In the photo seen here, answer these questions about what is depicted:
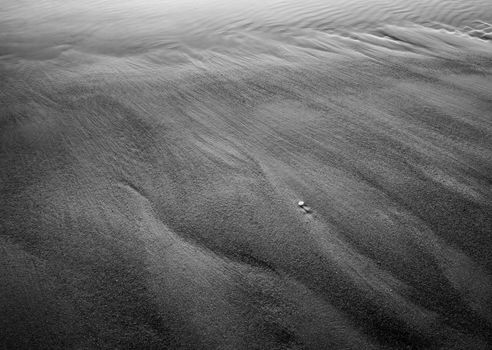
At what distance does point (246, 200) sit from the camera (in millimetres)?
1457

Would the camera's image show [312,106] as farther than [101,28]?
No

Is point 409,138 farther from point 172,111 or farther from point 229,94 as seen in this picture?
point 172,111

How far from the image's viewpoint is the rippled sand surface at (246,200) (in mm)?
1068

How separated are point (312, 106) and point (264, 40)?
1.48 meters

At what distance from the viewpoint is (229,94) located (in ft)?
7.40

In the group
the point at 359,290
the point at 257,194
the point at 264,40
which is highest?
the point at 264,40

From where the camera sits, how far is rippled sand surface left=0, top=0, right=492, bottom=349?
1.07 metres

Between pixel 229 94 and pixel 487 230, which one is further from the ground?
pixel 229 94

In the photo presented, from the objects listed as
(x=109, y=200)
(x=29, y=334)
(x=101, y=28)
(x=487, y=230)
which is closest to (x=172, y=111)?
(x=109, y=200)

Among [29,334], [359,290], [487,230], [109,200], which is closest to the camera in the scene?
[29,334]

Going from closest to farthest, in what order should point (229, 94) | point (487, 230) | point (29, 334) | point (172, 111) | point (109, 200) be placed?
point (29, 334), point (487, 230), point (109, 200), point (172, 111), point (229, 94)

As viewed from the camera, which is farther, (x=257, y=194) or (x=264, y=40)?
(x=264, y=40)

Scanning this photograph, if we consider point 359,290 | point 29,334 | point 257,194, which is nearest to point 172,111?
point 257,194

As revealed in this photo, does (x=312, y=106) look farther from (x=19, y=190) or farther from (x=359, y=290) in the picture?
(x=19, y=190)
